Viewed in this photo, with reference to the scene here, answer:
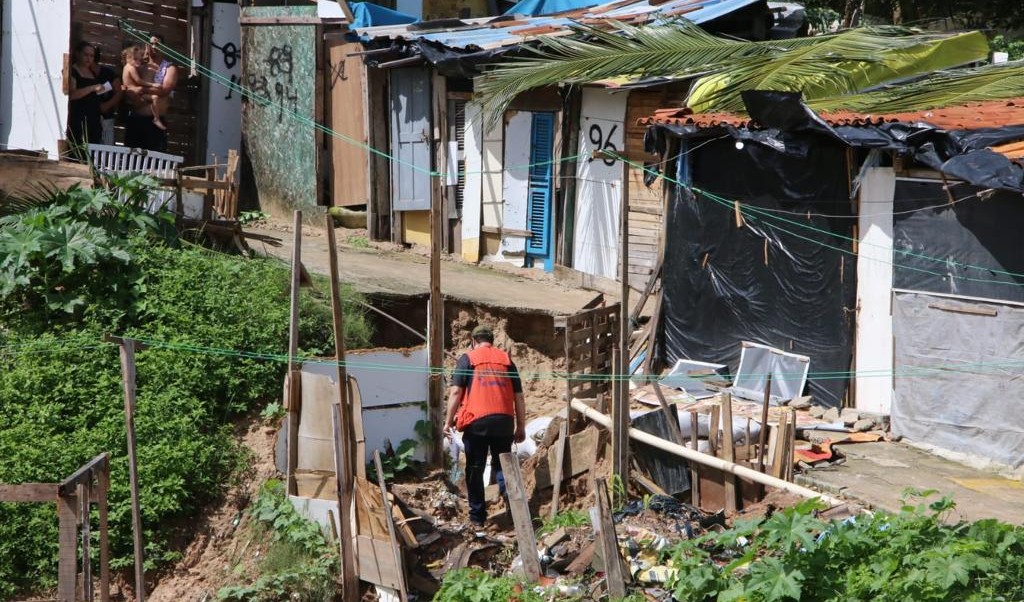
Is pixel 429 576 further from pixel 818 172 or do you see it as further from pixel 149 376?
pixel 818 172

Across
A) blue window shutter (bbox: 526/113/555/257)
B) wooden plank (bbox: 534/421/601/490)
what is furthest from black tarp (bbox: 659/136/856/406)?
wooden plank (bbox: 534/421/601/490)

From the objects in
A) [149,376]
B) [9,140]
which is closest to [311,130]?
[9,140]

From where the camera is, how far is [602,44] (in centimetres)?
1405

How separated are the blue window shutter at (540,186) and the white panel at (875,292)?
4643mm

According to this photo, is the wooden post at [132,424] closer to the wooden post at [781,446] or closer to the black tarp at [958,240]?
Answer: the wooden post at [781,446]

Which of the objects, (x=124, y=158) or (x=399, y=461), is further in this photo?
(x=124, y=158)

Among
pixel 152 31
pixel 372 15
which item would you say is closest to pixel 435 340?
pixel 372 15

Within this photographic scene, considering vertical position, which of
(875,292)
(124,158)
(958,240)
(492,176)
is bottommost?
(875,292)

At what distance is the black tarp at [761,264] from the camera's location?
1173 centimetres

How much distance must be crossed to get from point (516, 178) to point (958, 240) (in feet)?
20.6

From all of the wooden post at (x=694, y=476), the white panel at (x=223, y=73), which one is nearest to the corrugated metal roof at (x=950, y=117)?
the wooden post at (x=694, y=476)

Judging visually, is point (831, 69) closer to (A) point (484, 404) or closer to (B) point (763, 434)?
(B) point (763, 434)

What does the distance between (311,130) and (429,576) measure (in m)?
8.76

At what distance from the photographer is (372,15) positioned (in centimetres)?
1622
